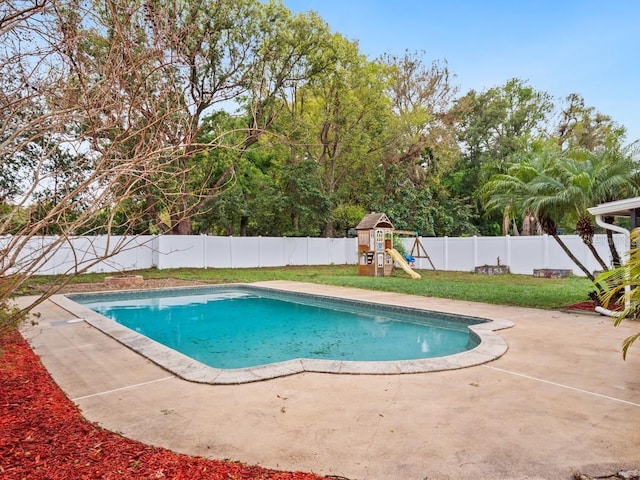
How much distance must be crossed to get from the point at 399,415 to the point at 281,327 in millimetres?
5250

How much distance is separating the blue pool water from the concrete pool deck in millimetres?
1710

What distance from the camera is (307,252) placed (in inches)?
853

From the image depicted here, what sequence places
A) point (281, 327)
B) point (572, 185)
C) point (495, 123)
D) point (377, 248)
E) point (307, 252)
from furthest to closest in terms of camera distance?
point (495, 123), point (307, 252), point (377, 248), point (281, 327), point (572, 185)

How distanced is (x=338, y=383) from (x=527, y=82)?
2819 centimetres

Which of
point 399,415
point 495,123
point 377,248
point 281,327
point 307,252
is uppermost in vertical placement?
point 495,123

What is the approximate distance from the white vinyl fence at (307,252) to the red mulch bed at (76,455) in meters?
9.88

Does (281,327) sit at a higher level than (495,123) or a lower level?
lower

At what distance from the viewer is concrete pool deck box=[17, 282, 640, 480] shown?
7.88 ft

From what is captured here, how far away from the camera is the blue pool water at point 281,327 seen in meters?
6.13

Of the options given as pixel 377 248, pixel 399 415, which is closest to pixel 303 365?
pixel 399 415

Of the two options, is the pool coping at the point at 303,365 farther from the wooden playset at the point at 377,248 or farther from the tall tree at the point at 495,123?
the tall tree at the point at 495,123

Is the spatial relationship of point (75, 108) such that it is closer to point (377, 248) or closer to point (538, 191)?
point (538, 191)

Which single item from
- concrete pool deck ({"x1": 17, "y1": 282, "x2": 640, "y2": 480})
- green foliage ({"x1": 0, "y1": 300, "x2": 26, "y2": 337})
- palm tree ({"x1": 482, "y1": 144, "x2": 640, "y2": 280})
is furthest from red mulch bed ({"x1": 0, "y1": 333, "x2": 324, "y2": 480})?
palm tree ({"x1": 482, "y1": 144, "x2": 640, "y2": 280})

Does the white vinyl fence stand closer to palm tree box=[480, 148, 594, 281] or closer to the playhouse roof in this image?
the playhouse roof
